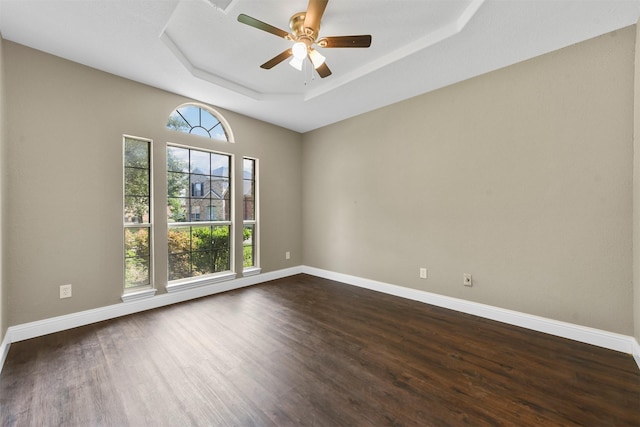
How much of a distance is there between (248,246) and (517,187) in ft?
11.9

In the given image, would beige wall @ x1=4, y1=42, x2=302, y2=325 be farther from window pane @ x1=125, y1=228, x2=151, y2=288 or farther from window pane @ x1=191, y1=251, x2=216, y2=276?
window pane @ x1=191, y1=251, x2=216, y2=276

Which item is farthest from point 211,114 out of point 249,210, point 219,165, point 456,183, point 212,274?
Result: point 456,183

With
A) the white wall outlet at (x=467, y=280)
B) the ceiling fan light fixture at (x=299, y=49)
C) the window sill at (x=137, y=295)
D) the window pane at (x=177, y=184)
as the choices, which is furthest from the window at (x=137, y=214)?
the white wall outlet at (x=467, y=280)

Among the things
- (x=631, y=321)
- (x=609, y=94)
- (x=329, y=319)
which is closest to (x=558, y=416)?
(x=631, y=321)

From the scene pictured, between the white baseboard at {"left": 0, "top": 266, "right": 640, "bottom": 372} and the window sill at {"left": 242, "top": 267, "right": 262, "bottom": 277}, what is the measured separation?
0.26ft

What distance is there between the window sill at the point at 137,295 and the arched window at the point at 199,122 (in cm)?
203

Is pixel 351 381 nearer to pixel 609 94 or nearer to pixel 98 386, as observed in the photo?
pixel 98 386

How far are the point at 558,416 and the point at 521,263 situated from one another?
4.84ft

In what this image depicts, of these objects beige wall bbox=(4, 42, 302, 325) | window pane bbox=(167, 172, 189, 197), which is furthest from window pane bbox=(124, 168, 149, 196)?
window pane bbox=(167, 172, 189, 197)

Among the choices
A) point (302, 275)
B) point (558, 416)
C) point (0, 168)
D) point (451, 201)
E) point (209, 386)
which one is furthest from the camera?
point (302, 275)

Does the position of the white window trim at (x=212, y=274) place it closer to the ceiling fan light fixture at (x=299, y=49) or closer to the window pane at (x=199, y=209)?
the window pane at (x=199, y=209)

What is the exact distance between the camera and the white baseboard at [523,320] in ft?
6.98

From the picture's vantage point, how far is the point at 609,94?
218cm

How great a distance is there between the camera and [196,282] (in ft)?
11.3
